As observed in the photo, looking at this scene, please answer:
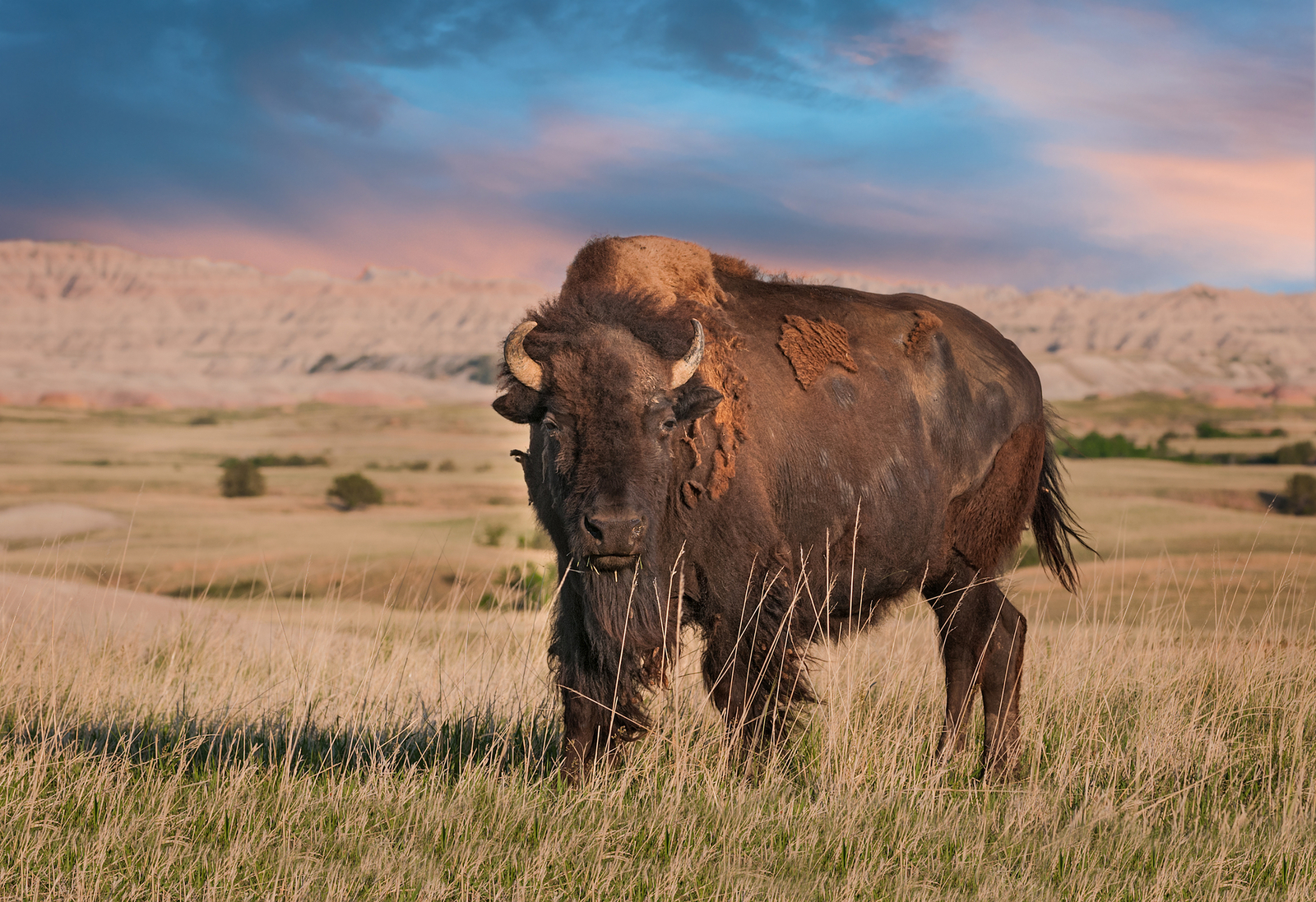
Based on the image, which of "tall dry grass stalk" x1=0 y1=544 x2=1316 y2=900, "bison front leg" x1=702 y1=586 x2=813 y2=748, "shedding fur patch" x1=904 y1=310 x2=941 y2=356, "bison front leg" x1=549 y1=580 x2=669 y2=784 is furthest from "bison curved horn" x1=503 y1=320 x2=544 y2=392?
"shedding fur patch" x1=904 y1=310 x2=941 y2=356

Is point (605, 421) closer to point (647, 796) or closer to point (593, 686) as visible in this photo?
point (593, 686)

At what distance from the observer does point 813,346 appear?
6.08 m

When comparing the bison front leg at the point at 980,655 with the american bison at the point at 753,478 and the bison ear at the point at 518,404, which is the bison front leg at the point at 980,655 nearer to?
the american bison at the point at 753,478

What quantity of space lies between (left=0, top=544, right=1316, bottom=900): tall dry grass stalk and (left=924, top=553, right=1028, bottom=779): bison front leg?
0.26 m

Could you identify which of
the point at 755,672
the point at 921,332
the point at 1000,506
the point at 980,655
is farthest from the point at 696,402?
the point at 1000,506

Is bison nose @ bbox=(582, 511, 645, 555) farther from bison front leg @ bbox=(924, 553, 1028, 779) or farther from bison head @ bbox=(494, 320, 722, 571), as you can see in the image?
bison front leg @ bbox=(924, 553, 1028, 779)

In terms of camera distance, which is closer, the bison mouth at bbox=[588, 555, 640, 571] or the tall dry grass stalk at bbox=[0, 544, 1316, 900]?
the tall dry grass stalk at bbox=[0, 544, 1316, 900]

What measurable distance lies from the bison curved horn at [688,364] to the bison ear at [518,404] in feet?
2.27

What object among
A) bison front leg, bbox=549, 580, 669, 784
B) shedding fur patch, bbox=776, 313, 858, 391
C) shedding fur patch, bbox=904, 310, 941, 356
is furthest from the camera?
shedding fur patch, bbox=904, 310, 941, 356

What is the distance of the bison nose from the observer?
4.59 meters

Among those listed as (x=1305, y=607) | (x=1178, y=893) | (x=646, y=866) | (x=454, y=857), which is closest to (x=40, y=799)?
(x=454, y=857)

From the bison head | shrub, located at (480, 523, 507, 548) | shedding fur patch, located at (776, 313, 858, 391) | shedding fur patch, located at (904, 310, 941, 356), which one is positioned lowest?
shrub, located at (480, 523, 507, 548)

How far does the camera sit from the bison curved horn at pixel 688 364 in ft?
16.7

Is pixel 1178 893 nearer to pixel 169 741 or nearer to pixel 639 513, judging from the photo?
pixel 639 513
